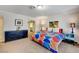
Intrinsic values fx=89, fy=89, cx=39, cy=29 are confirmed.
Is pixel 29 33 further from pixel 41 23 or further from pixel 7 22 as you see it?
pixel 7 22

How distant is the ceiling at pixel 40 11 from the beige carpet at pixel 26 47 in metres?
0.49

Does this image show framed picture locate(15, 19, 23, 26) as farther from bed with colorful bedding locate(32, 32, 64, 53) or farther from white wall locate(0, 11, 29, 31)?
bed with colorful bedding locate(32, 32, 64, 53)

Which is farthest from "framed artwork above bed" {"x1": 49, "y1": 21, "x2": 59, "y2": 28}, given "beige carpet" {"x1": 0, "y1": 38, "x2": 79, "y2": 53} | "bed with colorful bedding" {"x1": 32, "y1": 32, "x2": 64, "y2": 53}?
"beige carpet" {"x1": 0, "y1": 38, "x2": 79, "y2": 53}

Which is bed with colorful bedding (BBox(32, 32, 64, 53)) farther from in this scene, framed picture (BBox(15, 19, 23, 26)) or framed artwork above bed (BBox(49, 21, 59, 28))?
framed picture (BBox(15, 19, 23, 26))

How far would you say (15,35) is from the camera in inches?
63.2

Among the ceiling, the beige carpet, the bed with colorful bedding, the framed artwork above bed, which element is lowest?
the beige carpet

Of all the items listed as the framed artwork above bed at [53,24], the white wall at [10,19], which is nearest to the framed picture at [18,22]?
the white wall at [10,19]

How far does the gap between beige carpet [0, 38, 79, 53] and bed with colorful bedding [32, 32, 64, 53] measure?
7 cm

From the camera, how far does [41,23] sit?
63.3 inches

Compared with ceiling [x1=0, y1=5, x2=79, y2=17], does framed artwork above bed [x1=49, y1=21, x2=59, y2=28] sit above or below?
below

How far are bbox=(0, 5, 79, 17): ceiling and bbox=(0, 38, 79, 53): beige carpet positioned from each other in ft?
1.62

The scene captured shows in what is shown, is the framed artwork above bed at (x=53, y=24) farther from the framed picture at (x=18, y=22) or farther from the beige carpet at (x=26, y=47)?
the framed picture at (x=18, y=22)

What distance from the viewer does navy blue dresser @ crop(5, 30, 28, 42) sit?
60.7 inches

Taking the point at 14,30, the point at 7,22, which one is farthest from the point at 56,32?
the point at 7,22
